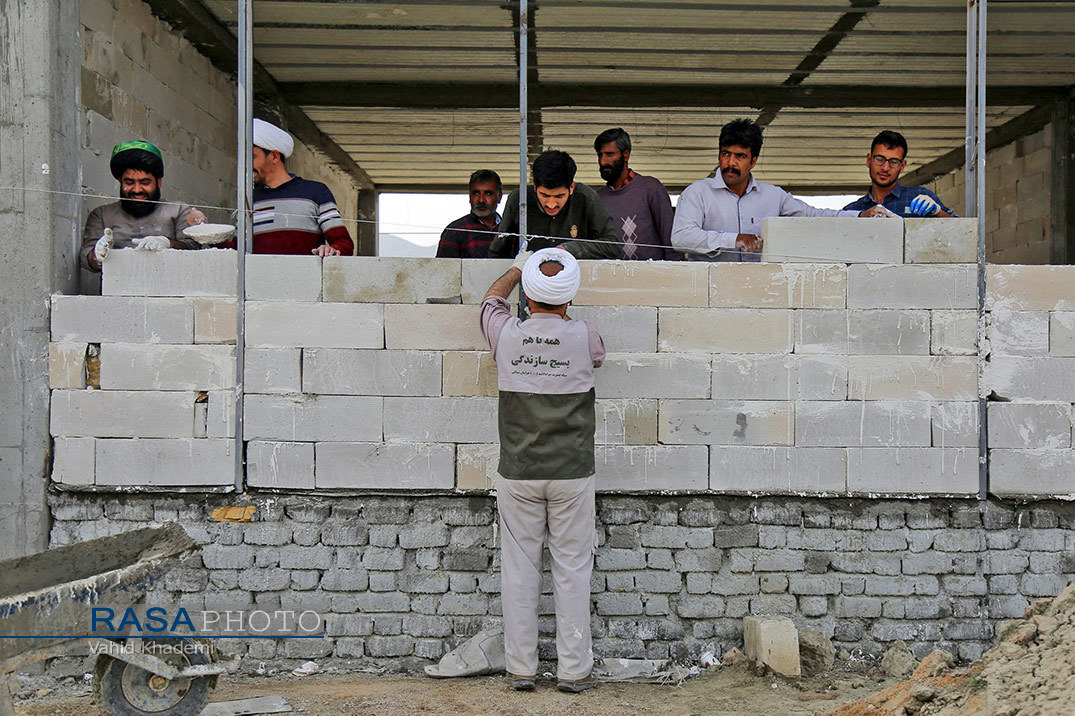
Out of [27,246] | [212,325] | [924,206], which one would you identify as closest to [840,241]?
[924,206]

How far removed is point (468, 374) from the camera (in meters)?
4.99

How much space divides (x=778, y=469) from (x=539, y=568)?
133 cm

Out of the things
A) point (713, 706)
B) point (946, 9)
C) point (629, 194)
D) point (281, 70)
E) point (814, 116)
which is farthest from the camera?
point (814, 116)

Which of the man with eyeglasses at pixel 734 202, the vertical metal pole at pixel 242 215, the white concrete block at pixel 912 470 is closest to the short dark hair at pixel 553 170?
the man with eyeglasses at pixel 734 202

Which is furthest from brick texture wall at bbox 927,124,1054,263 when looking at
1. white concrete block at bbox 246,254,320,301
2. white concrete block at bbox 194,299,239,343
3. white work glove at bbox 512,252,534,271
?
white concrete block at bbox 194,299,239,343

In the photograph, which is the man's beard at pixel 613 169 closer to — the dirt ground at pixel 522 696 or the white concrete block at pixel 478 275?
the white concrete block at pixel 478 275

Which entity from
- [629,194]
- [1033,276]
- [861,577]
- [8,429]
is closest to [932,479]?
[861,577]

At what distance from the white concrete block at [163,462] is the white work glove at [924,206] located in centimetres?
375

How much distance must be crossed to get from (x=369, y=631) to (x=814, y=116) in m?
6.42

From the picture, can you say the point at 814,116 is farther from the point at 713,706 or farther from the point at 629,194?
the point at 713,706

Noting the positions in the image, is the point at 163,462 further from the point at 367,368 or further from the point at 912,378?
the point at 912,378

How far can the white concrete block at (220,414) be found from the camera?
4973 mm

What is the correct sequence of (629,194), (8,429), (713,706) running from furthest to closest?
(629,194)
(8,429)
(713,706)

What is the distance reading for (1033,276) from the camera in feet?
16.6
